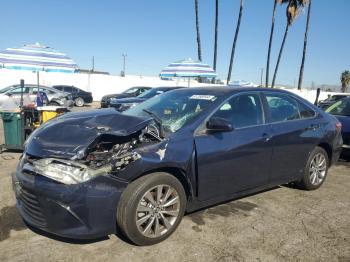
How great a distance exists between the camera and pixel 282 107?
487 centimetres

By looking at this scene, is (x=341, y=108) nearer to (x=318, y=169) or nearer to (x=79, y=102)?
(x=318, y=169)

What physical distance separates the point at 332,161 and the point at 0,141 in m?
7.71

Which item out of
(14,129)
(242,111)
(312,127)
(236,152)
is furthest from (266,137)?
(14,129)

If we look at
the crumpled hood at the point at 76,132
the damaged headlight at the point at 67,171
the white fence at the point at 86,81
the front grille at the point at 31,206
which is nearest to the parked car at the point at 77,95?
the white fence at the point at 86,81

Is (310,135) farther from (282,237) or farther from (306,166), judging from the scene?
(282,237)

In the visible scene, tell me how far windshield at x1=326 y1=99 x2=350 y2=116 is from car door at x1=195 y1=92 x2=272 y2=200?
4366 millimetres

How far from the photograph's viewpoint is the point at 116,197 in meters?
3.16

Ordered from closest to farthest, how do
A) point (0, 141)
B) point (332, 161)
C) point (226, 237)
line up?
point (226, 237)
point (332, 161)
point (0, 141)

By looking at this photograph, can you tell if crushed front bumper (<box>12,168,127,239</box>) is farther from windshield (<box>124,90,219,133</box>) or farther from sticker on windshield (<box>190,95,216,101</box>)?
sticker on windshield (<box>190,95,216,101</box>)

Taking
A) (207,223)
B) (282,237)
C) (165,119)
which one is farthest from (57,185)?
(282,237)

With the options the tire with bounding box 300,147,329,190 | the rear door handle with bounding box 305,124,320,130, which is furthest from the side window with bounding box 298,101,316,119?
the tire with bounding box 300,147,329,190

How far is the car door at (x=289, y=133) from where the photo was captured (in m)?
4.59

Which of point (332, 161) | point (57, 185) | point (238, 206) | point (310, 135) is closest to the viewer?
point (57, 185)

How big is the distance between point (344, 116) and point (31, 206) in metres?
6.76
